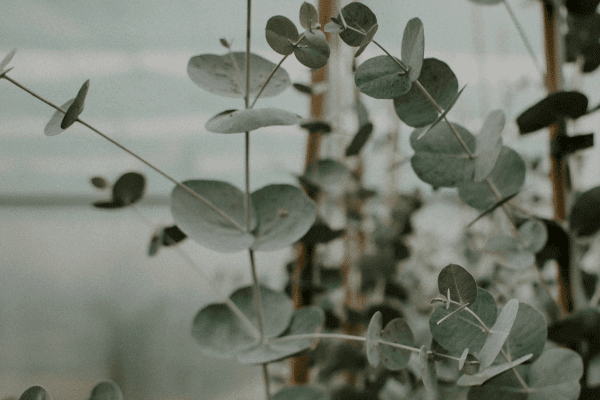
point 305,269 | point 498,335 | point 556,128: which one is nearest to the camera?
point 498,335

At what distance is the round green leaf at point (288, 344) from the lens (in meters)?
0.18

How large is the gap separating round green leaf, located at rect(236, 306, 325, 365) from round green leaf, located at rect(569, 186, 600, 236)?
6.1 inches

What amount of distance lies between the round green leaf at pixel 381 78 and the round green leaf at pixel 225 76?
47 mm

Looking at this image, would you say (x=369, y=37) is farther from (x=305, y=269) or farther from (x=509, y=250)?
(x=305, y=269)

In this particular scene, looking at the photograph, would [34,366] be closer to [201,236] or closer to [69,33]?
[69,33]

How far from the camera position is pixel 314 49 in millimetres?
145

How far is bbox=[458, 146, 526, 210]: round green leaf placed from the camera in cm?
20

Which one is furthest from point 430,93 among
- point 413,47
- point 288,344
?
point 288,344

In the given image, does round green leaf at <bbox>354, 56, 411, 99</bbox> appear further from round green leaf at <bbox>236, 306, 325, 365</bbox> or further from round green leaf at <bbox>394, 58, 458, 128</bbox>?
round green leaf at <bbox>236, 306, 325, 365</bbox>

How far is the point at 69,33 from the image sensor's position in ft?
2.68

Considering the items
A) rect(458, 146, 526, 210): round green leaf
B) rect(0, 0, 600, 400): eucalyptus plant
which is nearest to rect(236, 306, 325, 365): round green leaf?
rect(0, 0, 600, 400): eucalyptus plant

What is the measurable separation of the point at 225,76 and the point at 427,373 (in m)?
0.15

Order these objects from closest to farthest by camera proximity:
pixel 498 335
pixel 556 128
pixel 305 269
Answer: pixel 498 335
pixel 556 128
pixel 305 269

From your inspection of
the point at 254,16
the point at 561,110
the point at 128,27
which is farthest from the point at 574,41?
the point at 128,27
